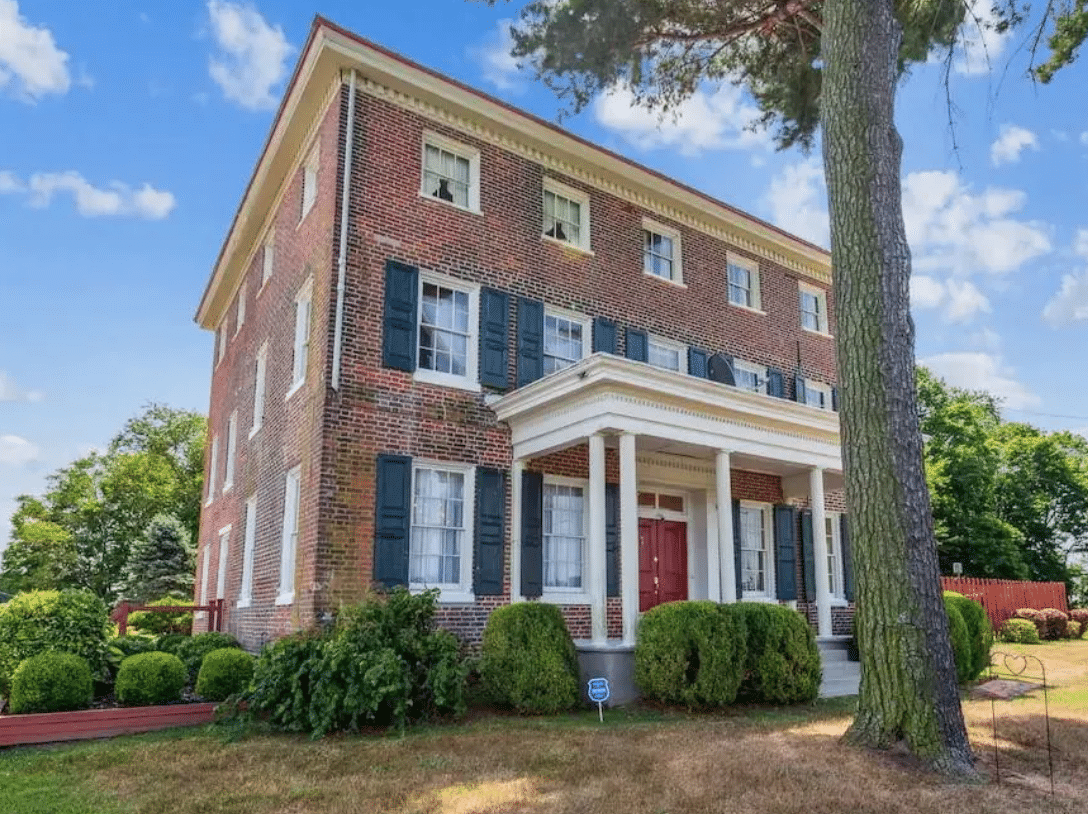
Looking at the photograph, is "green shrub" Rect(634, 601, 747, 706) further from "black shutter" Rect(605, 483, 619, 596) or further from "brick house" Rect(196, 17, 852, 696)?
"black shutter" Rect(605, 483, 619, 596)

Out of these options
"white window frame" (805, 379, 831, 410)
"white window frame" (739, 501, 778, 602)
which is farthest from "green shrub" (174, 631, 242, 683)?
"white window frame" (805, 379, 831, 410)

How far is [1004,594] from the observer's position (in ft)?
72.3

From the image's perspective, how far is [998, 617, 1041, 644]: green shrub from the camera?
19.8 meters

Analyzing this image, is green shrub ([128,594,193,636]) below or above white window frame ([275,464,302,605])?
below

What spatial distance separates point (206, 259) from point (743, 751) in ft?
58.8

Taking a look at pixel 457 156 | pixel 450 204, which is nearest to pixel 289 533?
pixel 450 204

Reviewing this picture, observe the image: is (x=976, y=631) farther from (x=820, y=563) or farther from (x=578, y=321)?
(x=578, y=321)

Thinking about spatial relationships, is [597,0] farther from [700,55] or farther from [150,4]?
[150,4]

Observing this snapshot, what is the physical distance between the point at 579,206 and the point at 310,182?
4498 millimetres

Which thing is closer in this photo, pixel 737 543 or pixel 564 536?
pixel 564 536

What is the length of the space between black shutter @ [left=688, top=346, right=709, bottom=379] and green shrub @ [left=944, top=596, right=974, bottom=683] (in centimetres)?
552

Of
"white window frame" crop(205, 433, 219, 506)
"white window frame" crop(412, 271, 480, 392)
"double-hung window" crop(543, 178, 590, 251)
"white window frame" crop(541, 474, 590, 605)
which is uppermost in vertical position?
"double-hung window" crop(543, 178, 590, 251)

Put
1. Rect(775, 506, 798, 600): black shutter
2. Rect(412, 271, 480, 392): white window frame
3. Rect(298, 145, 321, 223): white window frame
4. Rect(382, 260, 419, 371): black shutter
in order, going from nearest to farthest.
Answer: Rect(382, 260, 419, 371): black shutter < Rect(412, 271, 480, 392): white window frame < Rect(298, 145, 321, 223): white window frame < Rect(775, 506, 798, 600): black shutter

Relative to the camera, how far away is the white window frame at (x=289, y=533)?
429 inches
